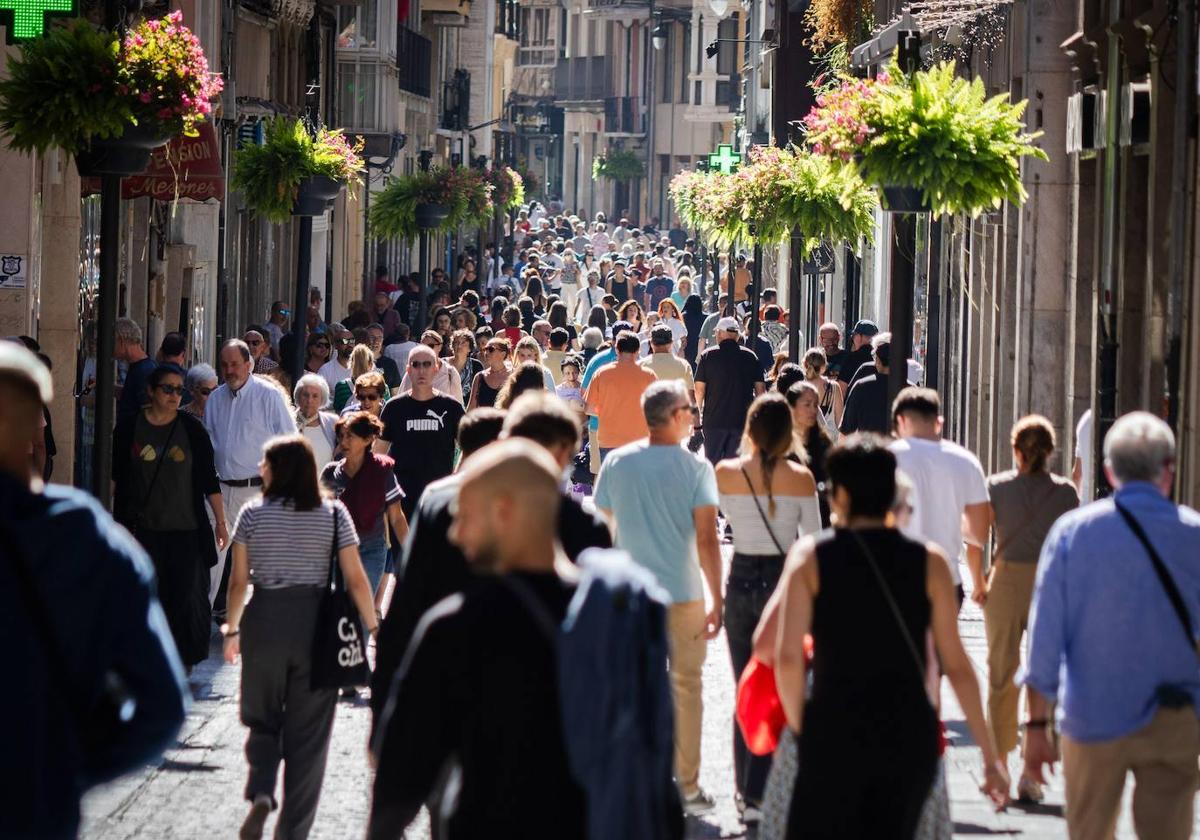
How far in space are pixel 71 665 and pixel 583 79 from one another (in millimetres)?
105183

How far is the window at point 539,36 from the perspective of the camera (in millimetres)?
112375

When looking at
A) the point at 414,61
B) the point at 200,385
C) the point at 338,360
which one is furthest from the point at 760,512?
the point at 414,61

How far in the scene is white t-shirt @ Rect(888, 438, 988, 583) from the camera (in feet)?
33.5

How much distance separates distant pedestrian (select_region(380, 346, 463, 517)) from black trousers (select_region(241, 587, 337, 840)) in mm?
4691

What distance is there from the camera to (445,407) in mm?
14078

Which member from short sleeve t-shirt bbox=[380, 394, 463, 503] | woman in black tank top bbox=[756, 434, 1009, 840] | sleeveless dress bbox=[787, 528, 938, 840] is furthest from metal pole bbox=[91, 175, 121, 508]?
sleeveless dress bbox=[787, 528, 938, 840]

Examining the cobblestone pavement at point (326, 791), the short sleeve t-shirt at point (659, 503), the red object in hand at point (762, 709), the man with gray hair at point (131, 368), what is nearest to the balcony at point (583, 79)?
the man with gray hair at point (131, 368)

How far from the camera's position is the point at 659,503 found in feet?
32.0

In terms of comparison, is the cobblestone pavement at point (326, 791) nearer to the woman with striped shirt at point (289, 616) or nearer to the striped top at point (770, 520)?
the woman with striped shirt at point (289, 616)

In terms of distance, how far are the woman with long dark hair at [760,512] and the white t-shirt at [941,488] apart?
44 cm

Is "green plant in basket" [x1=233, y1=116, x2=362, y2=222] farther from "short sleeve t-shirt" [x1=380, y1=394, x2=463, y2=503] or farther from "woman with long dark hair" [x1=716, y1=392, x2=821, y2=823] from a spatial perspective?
"woman with long dark hair" [x1=716, y1=392, x2=821, y2=823]

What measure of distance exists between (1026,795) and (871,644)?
153 inches

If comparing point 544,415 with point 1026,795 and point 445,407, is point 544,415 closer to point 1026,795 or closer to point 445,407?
point 1026,795

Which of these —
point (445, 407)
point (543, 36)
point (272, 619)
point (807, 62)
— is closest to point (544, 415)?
point (272, 619)
